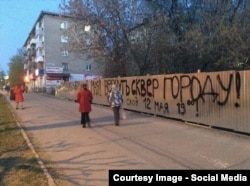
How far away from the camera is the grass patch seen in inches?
262

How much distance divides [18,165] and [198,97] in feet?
24.0

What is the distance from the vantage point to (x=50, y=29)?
72.7 metres

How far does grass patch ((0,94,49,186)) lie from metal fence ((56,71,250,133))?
19.7 ft

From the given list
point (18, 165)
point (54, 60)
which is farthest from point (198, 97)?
point (54, 60)

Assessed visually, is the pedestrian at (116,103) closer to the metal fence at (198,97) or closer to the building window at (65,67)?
the metal fence at (198,97)

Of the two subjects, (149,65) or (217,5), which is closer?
(217,5)

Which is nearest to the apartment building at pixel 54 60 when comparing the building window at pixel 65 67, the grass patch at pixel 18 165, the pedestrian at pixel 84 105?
the building window at pixel 65 67

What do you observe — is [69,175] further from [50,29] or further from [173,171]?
[50,29]

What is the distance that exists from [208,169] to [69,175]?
8.69 ft

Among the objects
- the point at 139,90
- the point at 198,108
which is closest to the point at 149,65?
the point at 139,90
